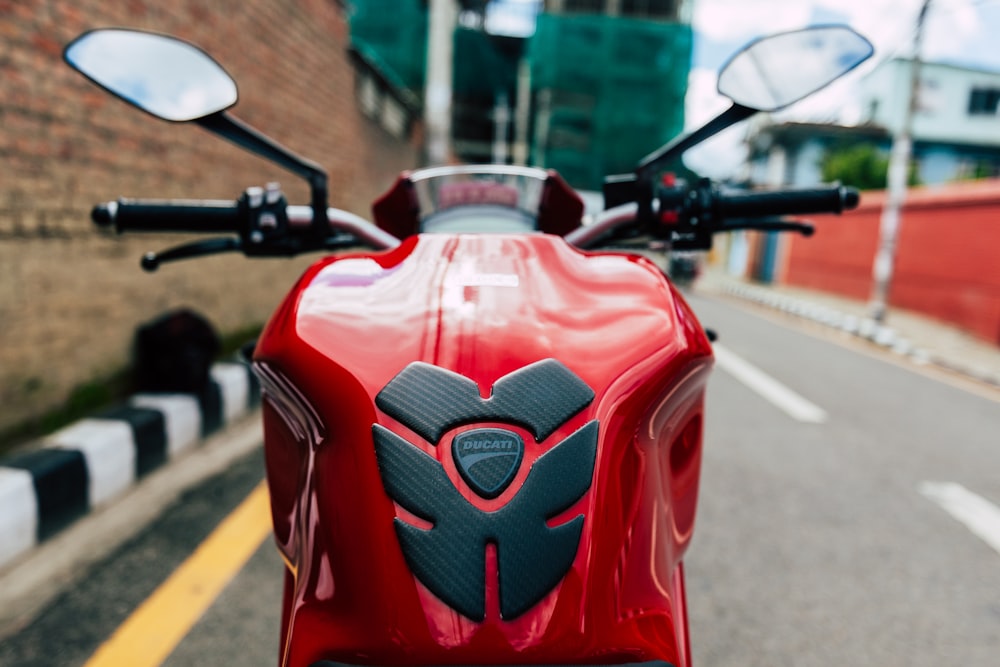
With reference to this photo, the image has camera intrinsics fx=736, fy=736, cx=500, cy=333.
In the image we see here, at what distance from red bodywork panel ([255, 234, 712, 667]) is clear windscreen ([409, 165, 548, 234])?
553 millimetres

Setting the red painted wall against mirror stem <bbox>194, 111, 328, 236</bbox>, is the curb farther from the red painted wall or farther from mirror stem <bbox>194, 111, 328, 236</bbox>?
mirror stem <bbox>194, 111, 328, 236</bbox>

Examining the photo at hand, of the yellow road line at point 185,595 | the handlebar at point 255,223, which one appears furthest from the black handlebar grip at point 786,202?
the yellow road line at point 185,595

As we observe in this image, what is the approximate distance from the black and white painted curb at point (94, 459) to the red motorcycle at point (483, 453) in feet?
6.22

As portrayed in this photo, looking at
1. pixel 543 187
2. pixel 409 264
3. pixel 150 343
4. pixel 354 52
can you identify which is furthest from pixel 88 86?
pixel 354 52

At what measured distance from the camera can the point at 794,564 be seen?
2734 millimetres

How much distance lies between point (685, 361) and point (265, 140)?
942 millimetres

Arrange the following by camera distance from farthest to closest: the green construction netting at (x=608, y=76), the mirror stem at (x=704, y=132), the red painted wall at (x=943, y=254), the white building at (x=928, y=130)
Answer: the white building at (x=928, y=130), the green construction netting at (x=608, y=76), the red painted wall at (x=943, y=254), the mirror stem at (x=704, y=132)

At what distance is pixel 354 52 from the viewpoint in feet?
27.2

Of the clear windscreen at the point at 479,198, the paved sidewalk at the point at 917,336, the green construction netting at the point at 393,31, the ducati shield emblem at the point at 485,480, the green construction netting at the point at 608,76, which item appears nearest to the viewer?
the ducati shield emblem at the point at 485,480

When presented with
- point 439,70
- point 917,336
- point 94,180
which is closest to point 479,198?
point 94,180

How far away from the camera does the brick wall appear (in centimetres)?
305

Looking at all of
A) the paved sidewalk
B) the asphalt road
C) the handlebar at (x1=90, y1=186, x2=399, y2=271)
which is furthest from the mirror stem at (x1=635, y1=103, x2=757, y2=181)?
the paved sidewalk

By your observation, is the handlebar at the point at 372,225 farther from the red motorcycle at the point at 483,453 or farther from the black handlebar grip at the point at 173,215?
the red motorcycle at the point at 483,453

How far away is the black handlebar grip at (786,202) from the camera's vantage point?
63.1 inches
